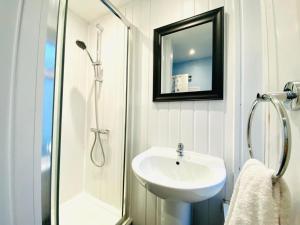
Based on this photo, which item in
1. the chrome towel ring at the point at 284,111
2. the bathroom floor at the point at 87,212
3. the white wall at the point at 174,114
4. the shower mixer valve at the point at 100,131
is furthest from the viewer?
the shower mixer valve at the point at 100,131

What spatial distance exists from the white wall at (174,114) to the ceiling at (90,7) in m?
0.22

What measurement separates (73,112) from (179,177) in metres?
1.31

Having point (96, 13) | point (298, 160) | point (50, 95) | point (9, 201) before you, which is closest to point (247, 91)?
point (298, 160)

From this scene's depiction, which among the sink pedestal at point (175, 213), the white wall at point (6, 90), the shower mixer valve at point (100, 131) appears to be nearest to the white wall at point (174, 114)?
the sink pedestal at point (175, 213)

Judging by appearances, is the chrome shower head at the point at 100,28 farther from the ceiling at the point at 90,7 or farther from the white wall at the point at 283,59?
the white wall at the point at 283,59

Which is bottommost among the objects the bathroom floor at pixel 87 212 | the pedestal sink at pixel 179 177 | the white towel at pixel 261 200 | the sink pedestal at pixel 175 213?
the bathroom floor at pixel 87 212

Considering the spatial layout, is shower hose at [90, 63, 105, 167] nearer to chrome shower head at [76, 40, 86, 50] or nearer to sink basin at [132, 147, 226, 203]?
chrome shower head at [76, 40, 86, 50]

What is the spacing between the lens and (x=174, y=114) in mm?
1116

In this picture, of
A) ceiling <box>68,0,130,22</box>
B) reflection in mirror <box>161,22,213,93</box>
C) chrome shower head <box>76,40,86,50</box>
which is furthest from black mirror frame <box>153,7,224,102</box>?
chrome shower head <box>76,40,86,50</box>

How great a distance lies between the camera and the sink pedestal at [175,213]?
0.83 metres

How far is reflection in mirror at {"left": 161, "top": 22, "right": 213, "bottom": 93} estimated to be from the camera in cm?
101

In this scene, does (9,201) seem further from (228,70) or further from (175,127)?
(228,70)

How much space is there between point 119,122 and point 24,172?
100 cm

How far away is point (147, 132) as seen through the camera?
4.05 ft
